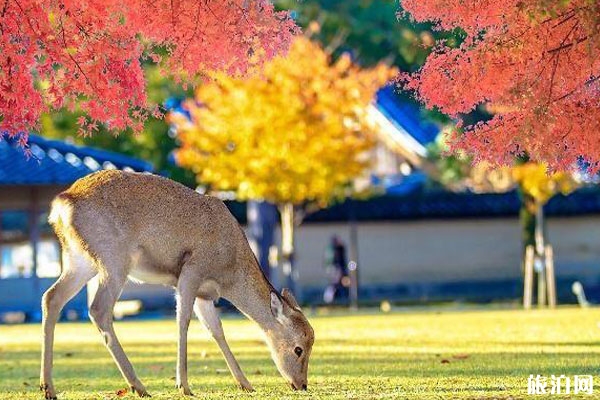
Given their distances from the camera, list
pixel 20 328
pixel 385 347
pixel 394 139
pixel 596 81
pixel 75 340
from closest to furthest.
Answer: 1. pixel 596 81
2. pixel 385 347
3. pixel 75 340
4. pixel 20 328
5. pixel 394 139

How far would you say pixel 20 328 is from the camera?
35.1 m

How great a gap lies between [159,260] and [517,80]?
3797 mm

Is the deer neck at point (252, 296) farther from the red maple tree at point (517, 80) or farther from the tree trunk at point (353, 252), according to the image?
the tree trunk at point (353, 252)

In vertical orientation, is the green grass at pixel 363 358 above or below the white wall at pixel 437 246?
below

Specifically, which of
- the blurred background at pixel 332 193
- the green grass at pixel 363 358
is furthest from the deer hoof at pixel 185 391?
the blurred background at pixel 332 193

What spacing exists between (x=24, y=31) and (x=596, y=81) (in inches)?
221

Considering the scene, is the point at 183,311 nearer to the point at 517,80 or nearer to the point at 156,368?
the point at 517,80

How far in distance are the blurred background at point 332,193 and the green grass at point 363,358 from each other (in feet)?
27.5

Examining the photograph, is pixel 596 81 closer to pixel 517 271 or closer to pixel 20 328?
pixel 20 328

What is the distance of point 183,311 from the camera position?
1516 centimetres

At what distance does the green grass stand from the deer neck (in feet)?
2.28

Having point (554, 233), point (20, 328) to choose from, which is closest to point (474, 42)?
point (20, 328)

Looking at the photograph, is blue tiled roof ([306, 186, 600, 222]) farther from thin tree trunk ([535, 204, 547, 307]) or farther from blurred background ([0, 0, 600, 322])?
thin tree trunk ([535, 204, 547, 307])

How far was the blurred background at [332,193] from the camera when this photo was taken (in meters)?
40.6
